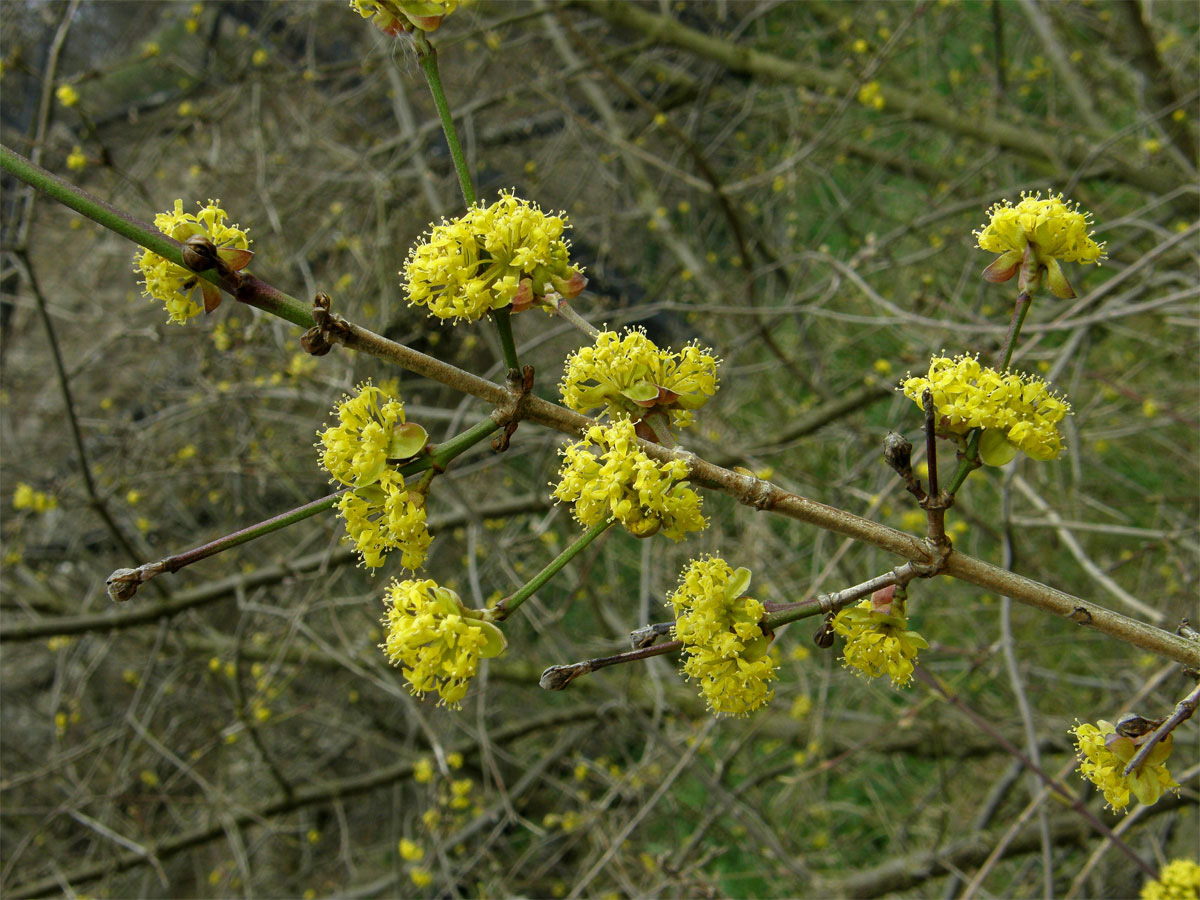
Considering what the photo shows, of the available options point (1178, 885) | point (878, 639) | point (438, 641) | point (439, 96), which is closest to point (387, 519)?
point (438, 641)

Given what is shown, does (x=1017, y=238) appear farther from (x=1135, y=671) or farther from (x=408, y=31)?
(x=1135, y=671)

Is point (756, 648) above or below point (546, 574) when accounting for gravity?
below

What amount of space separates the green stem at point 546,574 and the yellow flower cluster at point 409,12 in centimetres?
77

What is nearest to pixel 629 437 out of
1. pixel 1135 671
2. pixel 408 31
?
pixel 408 31

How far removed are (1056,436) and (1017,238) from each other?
308 millimetres

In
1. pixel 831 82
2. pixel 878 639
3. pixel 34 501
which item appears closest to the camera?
pixel 878 639

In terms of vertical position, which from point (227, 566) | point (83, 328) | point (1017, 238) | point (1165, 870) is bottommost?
point (1165, 870)

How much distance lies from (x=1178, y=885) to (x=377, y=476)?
2.11m

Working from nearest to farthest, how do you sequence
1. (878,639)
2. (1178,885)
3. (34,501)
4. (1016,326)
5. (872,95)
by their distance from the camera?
(1016,326) → (878,639) → (1178,885) → (34,501) → (872,95)

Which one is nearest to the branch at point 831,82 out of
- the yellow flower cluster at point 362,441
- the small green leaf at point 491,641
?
the yellow flower cluster at point 362,441

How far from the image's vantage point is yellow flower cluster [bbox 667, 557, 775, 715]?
1.27 m

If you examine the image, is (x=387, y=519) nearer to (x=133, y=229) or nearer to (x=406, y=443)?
(x=406, y=443)

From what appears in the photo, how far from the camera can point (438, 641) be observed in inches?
47.0

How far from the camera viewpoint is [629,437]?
1199 mm
